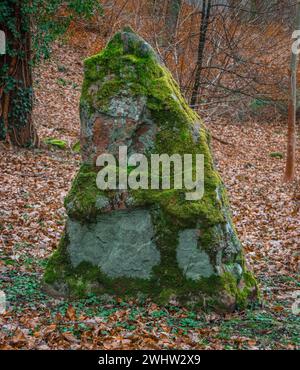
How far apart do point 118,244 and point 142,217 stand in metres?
0.45

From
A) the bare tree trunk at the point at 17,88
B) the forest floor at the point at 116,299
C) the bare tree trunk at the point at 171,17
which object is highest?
the bare tree trunk at the point at 171,17

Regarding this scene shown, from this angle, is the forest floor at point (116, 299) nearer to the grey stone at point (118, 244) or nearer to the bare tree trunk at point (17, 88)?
the grey stone at point (118, 244)

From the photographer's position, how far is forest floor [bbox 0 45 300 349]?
536cm

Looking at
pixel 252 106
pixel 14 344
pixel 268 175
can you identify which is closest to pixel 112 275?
pixel 14 344

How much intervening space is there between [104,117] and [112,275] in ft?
6.52

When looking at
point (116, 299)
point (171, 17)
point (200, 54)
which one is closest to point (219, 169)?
point (200, 54)

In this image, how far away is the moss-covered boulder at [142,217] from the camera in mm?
6203

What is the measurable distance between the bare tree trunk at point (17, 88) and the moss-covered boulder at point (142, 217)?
853 cm

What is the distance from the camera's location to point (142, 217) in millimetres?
Answer: 6383

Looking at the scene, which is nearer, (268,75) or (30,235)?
(30,235)

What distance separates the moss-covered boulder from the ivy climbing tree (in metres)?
8.46

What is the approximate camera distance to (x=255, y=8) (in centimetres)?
2072

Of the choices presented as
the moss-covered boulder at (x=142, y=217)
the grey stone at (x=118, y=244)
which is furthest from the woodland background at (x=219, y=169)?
the grey stone at (x=118, y=244)
